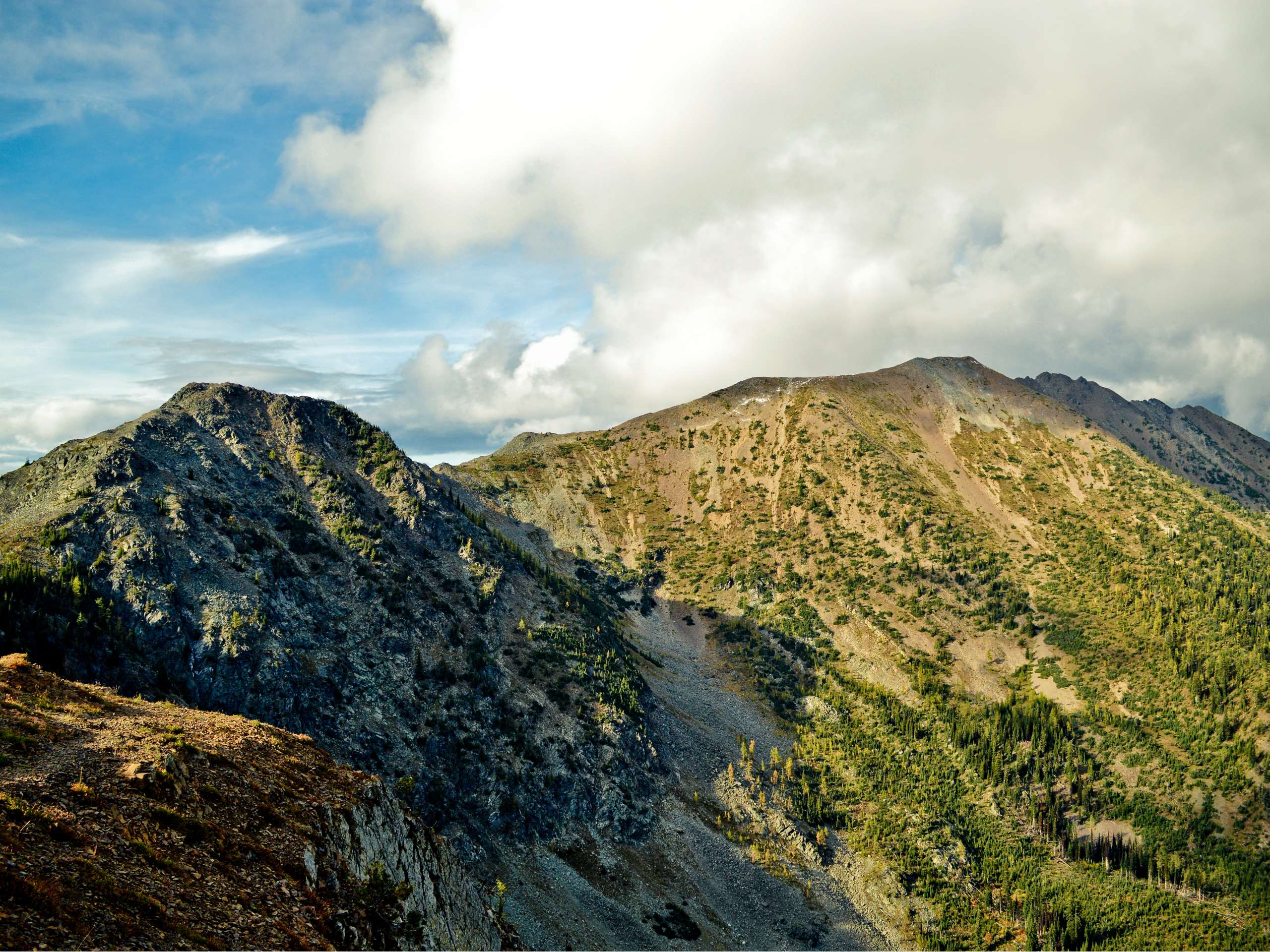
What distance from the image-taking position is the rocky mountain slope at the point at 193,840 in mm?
18578

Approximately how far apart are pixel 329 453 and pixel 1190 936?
168m

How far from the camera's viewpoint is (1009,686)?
479 ft

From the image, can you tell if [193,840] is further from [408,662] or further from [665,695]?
[665,695]

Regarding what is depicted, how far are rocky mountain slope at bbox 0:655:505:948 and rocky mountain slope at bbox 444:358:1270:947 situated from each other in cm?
8786

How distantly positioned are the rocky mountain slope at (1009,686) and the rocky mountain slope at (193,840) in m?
87.9

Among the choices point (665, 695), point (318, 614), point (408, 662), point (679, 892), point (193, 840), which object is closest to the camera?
point (193, 840)

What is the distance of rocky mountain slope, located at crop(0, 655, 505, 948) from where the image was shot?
1858 centimetres

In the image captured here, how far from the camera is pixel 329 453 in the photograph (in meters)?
125

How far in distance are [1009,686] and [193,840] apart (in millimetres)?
161169

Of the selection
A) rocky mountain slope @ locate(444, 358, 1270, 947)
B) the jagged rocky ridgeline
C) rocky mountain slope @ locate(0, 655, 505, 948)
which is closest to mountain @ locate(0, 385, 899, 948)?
the jagged rocky ridgeline

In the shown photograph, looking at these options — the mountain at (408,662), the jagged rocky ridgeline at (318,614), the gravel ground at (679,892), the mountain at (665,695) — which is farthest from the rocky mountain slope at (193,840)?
the gravel ground at (679,892)

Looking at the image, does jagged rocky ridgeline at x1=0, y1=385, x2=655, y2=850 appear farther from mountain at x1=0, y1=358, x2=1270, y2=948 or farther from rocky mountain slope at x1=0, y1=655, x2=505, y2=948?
rocky mountain slope at x1=0, y1=655, x2=505, y2=948

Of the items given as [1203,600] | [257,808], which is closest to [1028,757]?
[1203,600]

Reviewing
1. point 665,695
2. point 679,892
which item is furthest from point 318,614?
point 665,695
